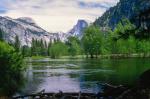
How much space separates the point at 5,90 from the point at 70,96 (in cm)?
1234

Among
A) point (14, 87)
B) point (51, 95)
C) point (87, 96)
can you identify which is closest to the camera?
point (87, 96)

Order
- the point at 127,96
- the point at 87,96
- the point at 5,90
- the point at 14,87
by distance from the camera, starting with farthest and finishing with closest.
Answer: the point at 14,87 → the point at 5,90 → the point at 87,96 → the point at 127,96

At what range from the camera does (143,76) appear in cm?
3019

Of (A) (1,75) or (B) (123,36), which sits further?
(A) (1,75)

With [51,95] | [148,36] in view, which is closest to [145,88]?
[148,36]

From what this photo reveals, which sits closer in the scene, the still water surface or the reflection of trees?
the still water surface

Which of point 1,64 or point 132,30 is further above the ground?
point 132,30

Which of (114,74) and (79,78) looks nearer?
(79,78)

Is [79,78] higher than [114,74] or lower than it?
lower

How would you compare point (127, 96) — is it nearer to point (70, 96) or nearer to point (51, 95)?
point (70, 96)

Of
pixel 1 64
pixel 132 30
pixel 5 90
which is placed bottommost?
pixel 5 90

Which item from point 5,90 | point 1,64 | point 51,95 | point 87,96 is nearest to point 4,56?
point 1,64

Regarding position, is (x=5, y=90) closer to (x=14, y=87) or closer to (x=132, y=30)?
(x=14, y=87)

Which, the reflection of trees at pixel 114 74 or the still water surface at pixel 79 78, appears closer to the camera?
the still water surface at pixel 79 78
